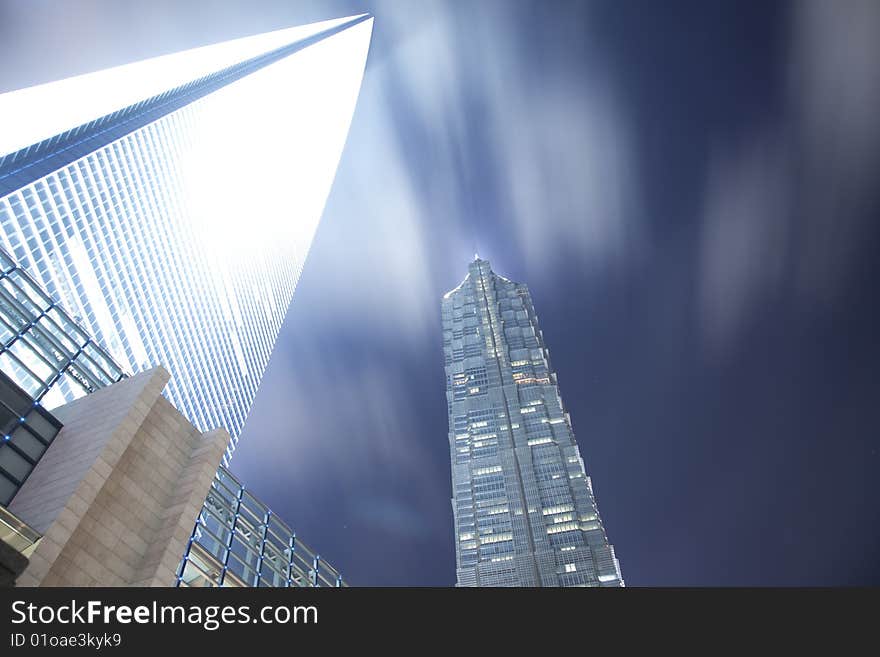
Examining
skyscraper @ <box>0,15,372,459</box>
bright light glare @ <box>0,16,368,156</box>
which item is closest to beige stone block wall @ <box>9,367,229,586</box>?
skyscraper @ <box>0,15,372,459</box>

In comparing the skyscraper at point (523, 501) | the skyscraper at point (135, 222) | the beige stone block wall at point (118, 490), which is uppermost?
the skyscraper at point (135, 222)

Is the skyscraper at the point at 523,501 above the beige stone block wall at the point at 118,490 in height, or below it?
above

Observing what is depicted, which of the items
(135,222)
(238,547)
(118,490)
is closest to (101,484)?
(118,490)

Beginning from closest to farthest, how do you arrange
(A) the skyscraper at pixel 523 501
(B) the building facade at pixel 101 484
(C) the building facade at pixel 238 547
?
(B) the building facade at pixel 101 484 < (C) the building facade at pixel 238 547 < (A) the skyscraper at pixel 523 501

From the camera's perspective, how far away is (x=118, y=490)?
2736 cm

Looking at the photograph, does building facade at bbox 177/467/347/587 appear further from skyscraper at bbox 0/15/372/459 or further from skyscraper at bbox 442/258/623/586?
skyscraper at bbox 442/258/623/586

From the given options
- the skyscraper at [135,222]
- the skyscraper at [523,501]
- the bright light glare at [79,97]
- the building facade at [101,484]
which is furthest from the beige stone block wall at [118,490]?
the skyscraper at [523,501]

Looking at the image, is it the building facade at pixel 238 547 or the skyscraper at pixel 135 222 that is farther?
the skyscraper at pixel 135 222

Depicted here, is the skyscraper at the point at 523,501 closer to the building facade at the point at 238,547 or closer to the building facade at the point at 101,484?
the building facade at the point at 238,547

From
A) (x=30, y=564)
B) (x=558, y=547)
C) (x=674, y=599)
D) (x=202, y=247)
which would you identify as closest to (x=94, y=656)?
(x=30, y=564)

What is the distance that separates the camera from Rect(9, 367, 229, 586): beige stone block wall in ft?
79.7

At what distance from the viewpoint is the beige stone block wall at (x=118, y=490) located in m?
24.3

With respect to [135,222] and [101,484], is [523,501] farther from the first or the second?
[101,484]

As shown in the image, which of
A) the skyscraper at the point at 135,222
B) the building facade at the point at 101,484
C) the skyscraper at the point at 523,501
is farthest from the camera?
the skyscraper at the point at 523,501
